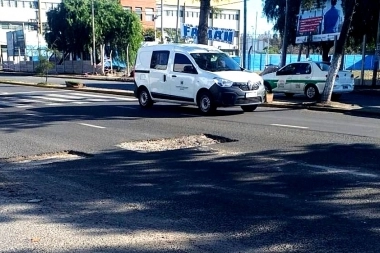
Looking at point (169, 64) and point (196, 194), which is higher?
point (169, 64)

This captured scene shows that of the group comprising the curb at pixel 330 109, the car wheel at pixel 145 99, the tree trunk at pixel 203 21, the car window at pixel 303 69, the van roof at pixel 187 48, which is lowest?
the curb at pixel 330 109

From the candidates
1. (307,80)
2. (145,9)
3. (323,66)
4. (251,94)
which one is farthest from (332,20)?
(145,9)

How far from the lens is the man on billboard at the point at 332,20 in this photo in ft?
98.7

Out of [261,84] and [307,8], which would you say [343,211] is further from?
[307,8]

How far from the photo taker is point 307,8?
34.1m

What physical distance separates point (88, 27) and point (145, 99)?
38.5 metres

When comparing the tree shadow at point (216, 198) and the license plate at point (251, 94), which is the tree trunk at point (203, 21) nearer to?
the license plate at point (251, 94)

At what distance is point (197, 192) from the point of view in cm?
646

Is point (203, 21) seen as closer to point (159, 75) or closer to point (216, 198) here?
point (159, 75)

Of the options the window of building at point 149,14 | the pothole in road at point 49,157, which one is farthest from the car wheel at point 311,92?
the window of building at point 149,14

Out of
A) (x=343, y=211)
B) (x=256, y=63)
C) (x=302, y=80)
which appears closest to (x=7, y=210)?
(x=343, y=211)

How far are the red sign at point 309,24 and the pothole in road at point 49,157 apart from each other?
25440 mm

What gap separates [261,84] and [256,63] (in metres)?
51.2

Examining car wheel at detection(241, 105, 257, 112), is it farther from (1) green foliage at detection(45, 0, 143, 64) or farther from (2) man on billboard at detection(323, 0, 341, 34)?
(1) green foliage at detection(45, 0, 143, 64)
